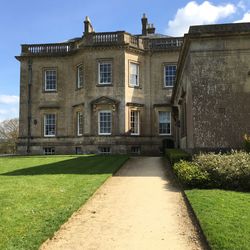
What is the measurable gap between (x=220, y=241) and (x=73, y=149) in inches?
1062

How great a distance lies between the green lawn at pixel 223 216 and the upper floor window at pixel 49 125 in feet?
81.4

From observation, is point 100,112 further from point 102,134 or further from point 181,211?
point 181,211

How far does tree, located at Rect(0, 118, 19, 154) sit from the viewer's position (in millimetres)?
52688

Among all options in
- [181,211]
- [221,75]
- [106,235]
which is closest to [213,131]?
[221,75]

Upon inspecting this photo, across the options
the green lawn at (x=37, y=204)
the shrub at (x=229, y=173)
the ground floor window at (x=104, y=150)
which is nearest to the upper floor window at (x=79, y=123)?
the ground floor window at (x=104, y=150)

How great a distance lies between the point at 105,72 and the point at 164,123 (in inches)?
269

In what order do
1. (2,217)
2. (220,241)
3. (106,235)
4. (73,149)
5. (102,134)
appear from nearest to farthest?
(220,241) → (106,235) → (2,217) → (102,134) → (73,149)

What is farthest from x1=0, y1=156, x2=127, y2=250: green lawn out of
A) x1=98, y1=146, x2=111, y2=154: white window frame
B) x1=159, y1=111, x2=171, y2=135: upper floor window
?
x1=159, y1=111, x2=171, y2=135: upper floor window

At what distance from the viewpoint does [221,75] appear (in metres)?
14.6

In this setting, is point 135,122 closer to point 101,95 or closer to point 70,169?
point 101,95

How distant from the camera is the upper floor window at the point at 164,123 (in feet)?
104

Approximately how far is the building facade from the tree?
68.0 feet

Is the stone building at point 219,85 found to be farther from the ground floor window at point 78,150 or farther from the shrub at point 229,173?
the ground floor window at point 78,150

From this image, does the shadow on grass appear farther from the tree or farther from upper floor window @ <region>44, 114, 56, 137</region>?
the tree
